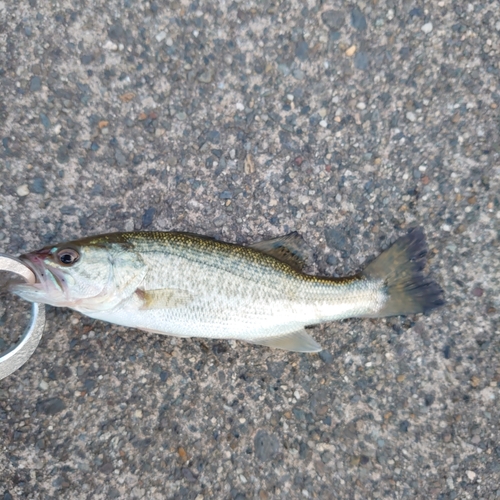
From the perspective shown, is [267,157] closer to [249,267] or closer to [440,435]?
[249,267]

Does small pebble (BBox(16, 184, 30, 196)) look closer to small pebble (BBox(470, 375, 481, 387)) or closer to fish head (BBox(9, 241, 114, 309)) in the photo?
fish head (BBox(9, 241, 114, 309))

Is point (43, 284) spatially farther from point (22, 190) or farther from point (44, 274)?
point (22, 190)

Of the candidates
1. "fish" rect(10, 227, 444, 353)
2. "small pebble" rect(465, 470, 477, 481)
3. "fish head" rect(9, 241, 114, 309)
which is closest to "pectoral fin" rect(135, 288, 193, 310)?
"fish" rect(10, 227, 444, 353)

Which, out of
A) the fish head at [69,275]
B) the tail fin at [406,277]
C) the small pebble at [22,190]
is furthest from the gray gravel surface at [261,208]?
the fish head at [69,275]

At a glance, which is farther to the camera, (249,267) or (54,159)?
(54,159)

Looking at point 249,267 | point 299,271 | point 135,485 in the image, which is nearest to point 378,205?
point 299,271

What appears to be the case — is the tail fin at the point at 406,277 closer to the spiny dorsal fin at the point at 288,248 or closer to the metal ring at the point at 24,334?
the spiny dorsal fin at the point at 288,248
